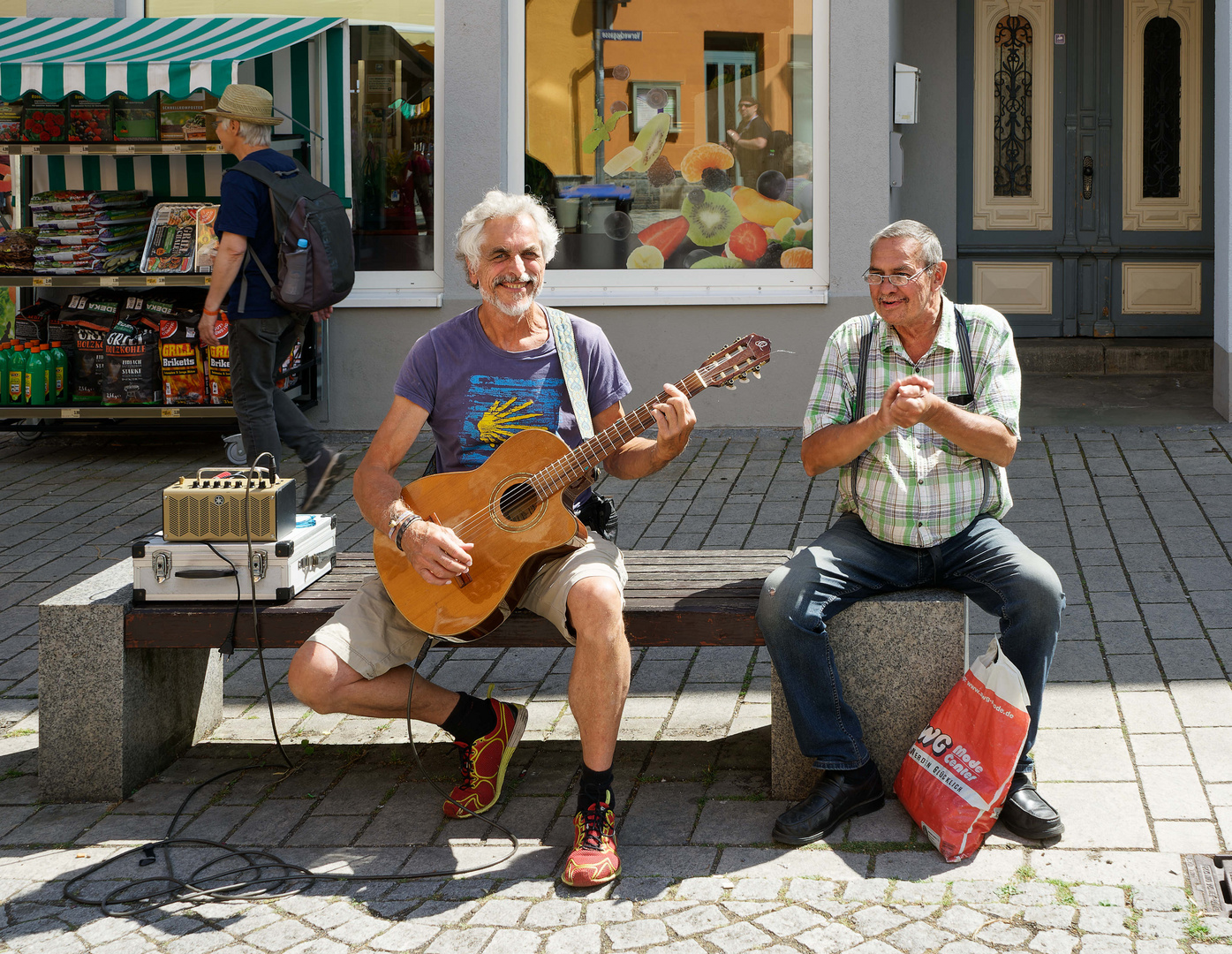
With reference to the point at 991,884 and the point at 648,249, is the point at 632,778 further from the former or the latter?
the point at 648,249

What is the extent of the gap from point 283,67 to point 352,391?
6.80 ft

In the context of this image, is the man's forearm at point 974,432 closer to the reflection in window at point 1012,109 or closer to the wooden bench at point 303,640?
the wooden bench at point 303,640

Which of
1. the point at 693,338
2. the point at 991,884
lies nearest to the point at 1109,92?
the point at 693,338

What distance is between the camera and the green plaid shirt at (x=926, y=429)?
363cm

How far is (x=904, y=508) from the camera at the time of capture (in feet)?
11.9

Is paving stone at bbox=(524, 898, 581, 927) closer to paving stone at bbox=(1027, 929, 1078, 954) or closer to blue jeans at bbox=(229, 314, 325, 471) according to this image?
paving stone at bbox=(1027, 929, 1078, 954)

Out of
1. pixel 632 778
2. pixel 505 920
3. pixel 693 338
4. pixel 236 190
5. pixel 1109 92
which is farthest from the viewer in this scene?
pixel 1109 92

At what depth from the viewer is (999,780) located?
3.33 metres

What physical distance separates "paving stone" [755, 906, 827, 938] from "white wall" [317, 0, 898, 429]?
213 inches

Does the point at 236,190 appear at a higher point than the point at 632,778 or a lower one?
higher

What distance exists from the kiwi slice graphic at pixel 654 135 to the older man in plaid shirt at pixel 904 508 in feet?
16.6

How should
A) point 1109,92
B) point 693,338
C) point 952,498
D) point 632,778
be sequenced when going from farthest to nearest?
point 1109,92 < point 693,338 < point 632,778 < point 952,498

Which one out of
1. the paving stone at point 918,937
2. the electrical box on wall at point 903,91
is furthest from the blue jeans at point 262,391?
the paving stone at point 918,937

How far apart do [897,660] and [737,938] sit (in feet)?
3.08
